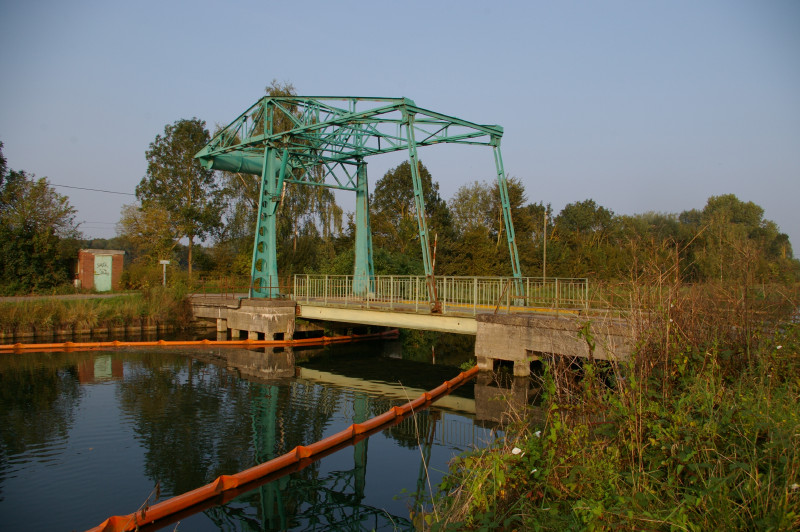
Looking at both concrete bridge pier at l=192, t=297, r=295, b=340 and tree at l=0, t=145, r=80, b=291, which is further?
tree at l=0, t=145, r=80, b=291

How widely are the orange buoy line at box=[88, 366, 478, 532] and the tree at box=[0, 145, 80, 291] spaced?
28445mm

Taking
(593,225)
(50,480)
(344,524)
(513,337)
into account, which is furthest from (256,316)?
(593,225)

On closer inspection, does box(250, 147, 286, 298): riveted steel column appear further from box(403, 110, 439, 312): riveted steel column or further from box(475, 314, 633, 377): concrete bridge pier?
box(475, 314, 633, 377): concrete bridge pier

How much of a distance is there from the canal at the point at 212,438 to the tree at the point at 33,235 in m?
16.8

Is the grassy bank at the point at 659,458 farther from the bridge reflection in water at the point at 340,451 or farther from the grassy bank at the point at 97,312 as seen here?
the grassy bank at the point at 97,312

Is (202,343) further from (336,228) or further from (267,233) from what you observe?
(336,228)

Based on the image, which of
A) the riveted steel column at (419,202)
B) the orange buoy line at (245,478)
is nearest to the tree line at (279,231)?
the riveted steel column at (419,202)

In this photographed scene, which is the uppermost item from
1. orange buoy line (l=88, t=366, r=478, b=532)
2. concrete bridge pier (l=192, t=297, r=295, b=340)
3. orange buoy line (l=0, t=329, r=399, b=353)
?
concrete bridge pier (l=192, t=297, r=295, b=340)

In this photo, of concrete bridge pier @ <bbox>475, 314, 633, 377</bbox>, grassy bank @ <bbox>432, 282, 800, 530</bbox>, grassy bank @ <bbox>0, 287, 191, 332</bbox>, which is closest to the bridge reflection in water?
grassy bank @ <bbox>432, 282, 800, 530</bbox>

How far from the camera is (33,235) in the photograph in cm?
3014

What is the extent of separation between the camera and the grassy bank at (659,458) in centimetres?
354

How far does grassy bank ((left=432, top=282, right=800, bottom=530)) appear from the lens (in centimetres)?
354

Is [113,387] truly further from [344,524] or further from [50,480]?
[344,524]

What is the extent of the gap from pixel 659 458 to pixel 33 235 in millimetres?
35019
